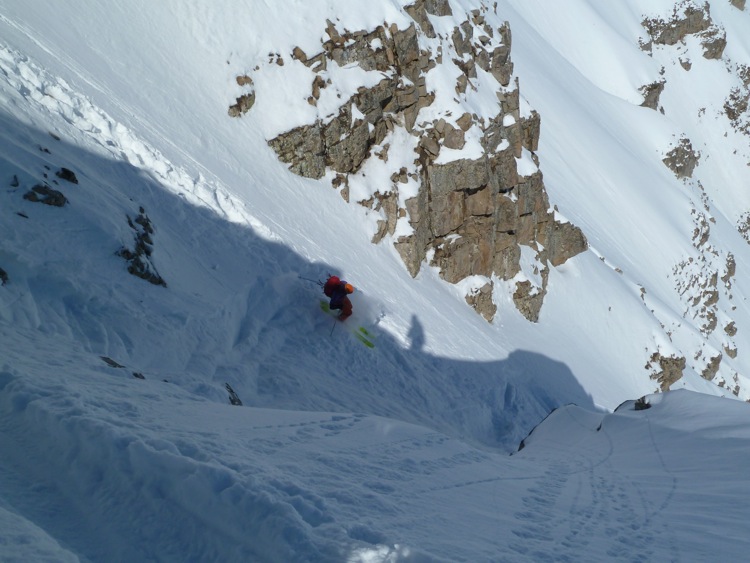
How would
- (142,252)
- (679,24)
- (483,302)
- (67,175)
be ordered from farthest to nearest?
1. (679,24)
2. (483,302)
3. (142,252)
4. (67,175)

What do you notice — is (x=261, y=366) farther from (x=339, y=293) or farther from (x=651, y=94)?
(x=651, y=94)

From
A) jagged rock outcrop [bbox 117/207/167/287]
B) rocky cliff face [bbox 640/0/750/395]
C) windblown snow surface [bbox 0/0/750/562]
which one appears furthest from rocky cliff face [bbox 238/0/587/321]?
rocky cliff face [bbox 640/0/750/395]

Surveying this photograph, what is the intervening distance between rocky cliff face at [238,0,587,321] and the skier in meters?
4.86

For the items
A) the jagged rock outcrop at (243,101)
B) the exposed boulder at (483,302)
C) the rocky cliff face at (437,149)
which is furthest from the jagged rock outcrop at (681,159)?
the jagged rock outcrop at (243,101)

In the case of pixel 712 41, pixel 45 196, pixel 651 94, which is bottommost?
pixel 45 196

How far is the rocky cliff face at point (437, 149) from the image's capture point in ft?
57.3

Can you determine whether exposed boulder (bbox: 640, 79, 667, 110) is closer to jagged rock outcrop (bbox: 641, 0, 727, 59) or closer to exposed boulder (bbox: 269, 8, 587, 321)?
jagged rock outcrop (bbox: 641, 0, 727, 59)

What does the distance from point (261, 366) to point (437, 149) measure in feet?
34.3

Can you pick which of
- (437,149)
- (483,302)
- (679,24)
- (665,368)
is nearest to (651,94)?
(679,24)

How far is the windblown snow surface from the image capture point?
3.66 metres

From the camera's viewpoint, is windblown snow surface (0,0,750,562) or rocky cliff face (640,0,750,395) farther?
rocky cliff face (640,0,750,395)

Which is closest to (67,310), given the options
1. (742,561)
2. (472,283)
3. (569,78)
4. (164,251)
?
(164,251)

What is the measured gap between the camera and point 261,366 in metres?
10.6

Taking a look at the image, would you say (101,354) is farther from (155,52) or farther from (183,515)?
(155,52)
